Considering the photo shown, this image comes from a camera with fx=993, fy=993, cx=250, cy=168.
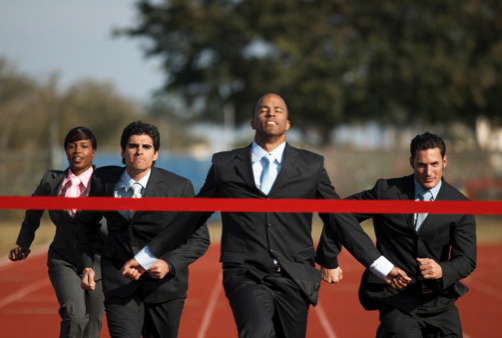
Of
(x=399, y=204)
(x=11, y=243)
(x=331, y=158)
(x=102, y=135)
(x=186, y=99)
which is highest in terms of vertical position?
(x=102, y=135)

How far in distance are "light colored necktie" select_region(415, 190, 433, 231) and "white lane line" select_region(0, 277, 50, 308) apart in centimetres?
941

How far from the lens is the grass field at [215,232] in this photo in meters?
24.9

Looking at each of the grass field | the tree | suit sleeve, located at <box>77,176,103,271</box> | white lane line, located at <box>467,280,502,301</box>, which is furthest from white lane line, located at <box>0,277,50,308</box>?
the tree

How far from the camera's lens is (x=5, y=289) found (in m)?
16.1

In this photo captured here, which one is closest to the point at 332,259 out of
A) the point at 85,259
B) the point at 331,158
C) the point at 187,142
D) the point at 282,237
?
the point at 282,237

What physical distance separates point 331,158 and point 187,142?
8792 cm

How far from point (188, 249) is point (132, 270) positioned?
0.46 meters

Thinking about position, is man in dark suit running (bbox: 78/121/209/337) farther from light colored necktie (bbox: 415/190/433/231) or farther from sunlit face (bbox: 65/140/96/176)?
light colored necktie (bbox: 415/190/433/231)

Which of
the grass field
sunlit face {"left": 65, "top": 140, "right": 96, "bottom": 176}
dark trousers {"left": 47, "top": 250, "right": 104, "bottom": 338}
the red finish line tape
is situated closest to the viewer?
the red finish line tape

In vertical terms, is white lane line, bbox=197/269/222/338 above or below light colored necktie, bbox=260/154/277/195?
→ below

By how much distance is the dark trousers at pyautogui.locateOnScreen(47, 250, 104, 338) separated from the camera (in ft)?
22.8

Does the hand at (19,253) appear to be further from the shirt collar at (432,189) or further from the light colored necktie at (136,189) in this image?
the shirt collar at (432,189)

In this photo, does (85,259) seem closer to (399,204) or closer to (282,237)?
(282,237)

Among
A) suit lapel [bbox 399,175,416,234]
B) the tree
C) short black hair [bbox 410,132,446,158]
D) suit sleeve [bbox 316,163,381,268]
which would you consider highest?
the tree
